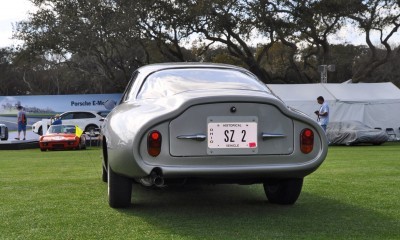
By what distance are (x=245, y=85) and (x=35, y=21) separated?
953 inches

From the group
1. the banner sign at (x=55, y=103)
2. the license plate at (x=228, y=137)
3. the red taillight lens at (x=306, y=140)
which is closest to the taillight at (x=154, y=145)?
the license plate at (x=228, y=137)

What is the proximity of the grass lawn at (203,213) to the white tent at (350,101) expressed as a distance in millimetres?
16400

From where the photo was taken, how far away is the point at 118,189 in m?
4.57

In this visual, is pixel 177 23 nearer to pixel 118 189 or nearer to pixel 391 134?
pixel 391 134

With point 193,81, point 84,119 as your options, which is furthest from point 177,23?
point 193,81

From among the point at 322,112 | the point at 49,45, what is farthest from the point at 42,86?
the point at 322,112

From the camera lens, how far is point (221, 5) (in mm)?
27141

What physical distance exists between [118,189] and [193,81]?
119 cm

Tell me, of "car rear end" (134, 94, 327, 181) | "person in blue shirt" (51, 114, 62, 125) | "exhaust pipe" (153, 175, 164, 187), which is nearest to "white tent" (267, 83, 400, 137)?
"person in blue shirt" (51, 114, 62, 125)

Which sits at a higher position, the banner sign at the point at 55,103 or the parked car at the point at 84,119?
the banner sign at the point at 55,103

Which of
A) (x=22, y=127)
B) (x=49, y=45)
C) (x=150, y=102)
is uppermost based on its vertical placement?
(x=49, y=45)

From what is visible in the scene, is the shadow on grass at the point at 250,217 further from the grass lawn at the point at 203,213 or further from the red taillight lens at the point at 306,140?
the red taillight lens at the point at 306,140

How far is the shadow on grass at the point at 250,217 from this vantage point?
3.77 meters

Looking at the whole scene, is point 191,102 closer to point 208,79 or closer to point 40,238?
point 208,79
